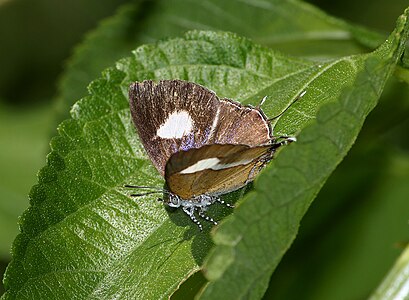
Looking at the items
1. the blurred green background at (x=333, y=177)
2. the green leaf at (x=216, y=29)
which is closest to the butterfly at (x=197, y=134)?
the blurred green background at (x=333, y=177)

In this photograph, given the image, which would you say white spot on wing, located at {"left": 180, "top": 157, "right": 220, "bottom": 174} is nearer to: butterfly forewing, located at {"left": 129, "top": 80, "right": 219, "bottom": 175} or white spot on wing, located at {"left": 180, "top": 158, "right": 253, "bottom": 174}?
white spot on wing, located at {"left": 180, "top": 158, "right": 253, "bottom": 174}

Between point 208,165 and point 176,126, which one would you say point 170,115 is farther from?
point 208,165

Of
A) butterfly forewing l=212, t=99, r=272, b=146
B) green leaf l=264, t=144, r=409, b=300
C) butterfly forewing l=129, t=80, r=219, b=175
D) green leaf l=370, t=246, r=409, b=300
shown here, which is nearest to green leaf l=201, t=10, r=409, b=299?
green leaf l=370, t=246, r=409, b=300

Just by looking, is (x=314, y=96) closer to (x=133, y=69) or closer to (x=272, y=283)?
(x=133, y=69)

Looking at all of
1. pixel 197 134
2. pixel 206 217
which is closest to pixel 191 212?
pixel 206 217

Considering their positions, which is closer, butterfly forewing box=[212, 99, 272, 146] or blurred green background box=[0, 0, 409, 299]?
butterfly forewing box=[212, 99, 272, 146]

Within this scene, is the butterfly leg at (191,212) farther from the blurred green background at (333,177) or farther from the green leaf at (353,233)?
the green leaf at (353,233)

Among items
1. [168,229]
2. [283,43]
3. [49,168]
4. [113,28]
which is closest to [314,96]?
[168,229]
